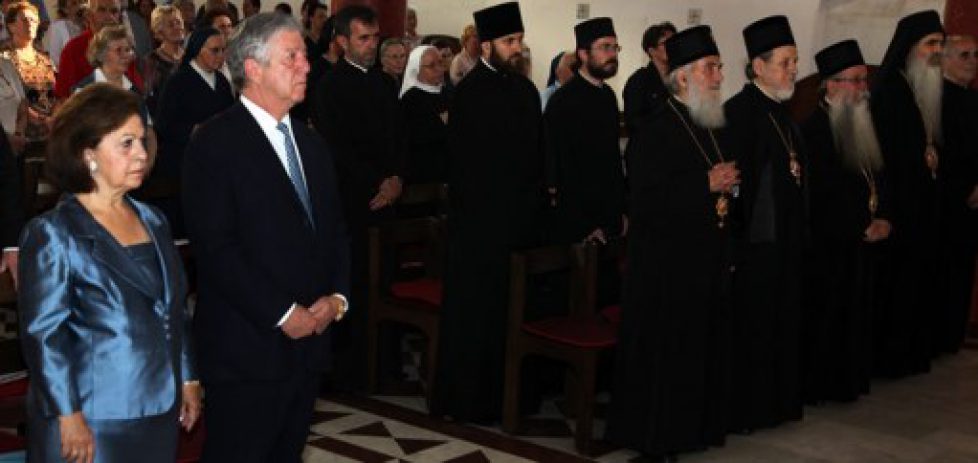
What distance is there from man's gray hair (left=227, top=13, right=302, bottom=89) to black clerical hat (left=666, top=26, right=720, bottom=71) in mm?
2204

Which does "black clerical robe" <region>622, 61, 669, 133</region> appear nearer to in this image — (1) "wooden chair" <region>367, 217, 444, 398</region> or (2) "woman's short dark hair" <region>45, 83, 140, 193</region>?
(1) "wooden chair" <region>367, 217, 444, 398</region>

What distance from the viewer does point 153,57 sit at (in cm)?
830

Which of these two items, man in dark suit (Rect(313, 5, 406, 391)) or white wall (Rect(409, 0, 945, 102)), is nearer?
man in dark suit (Rect(313, 5, 406, 391))

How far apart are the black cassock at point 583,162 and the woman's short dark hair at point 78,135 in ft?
11.6

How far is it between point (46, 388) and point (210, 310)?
0.73 m

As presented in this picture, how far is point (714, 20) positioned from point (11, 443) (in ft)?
31.7

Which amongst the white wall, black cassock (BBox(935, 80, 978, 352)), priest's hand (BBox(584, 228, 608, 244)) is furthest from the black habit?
the white wall

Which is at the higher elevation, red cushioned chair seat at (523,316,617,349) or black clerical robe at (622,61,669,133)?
black clerical robe at (622,61,669,133)

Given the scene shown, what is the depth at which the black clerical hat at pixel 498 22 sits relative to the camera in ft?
19.8

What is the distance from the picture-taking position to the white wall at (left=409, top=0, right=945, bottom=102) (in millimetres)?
10898

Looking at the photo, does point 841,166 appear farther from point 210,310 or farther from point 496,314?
point 210,310

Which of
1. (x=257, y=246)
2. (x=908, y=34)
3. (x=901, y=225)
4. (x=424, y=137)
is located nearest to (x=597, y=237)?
(x=901, y=225)

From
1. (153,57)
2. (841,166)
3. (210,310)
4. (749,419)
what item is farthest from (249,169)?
(153,57)

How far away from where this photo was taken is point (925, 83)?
24.5ft
